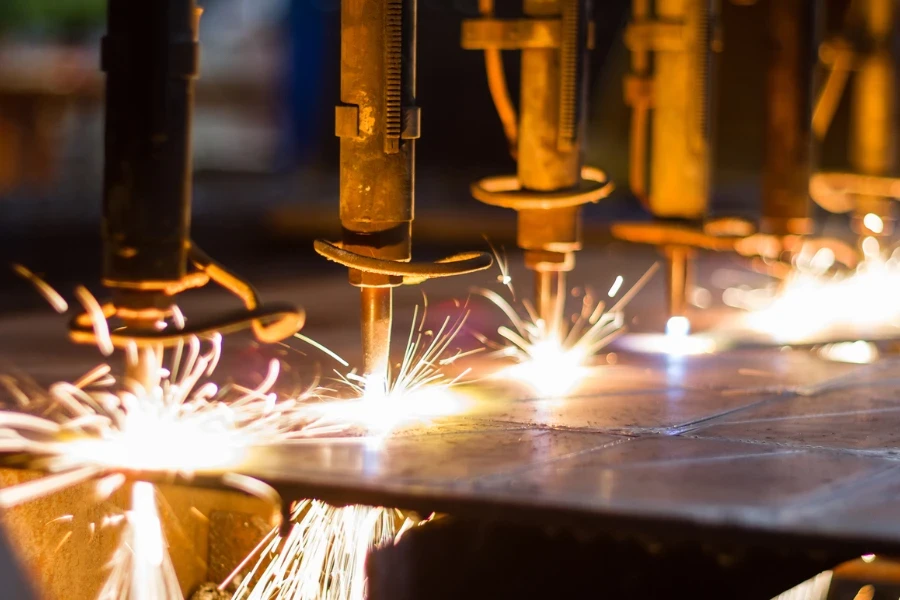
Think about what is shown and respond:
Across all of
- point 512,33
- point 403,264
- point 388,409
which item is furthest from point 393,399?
point 512,33

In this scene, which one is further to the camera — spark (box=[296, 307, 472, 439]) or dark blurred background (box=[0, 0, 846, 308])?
dark blurred background (box=[0, 0, 846, 308])

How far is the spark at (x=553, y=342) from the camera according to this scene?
9.43 feet

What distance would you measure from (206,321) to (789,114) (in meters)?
2.16

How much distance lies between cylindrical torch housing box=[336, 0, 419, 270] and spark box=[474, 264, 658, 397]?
1.85 ft

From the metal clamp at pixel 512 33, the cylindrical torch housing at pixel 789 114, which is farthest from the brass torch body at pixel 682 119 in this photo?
the metal clamp at pixel 512 33

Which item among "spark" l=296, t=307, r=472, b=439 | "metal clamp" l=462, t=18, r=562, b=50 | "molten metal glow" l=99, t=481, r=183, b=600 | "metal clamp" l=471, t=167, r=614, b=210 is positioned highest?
"metal clamp" l=462, t=18, r=562, b=50

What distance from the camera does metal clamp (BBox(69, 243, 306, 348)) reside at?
6.63 ft

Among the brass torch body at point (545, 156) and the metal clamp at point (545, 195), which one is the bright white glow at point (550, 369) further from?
the metal clamp at point (545, 195)

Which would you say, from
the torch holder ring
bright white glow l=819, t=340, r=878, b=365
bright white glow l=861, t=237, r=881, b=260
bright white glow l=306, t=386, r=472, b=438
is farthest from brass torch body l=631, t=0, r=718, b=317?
bright white glow l=861, t=237, r=881, b=260

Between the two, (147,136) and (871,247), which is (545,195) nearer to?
(147,136)

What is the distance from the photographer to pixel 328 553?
2.12m

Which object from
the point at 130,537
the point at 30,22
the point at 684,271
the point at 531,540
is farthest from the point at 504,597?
the point at 30,22

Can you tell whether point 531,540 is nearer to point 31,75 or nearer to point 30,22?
point 31,75

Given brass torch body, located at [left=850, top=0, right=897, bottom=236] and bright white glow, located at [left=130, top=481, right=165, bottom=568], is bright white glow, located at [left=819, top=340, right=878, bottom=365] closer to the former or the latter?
brass torch body, located at [left=850, top=0, right=897, bottom=236]
